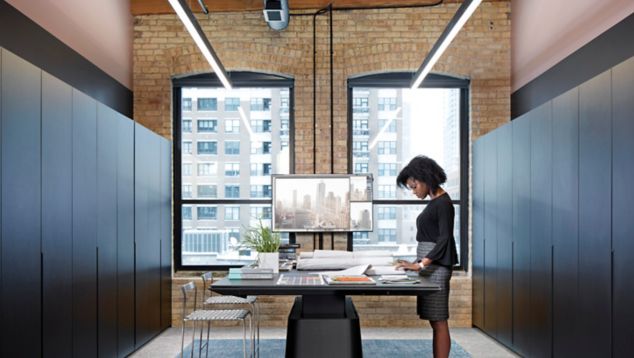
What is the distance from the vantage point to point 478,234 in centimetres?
660

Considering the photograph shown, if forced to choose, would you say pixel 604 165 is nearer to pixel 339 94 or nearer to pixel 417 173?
pixel 417 173

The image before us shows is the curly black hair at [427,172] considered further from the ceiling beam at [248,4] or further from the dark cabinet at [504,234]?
the ceiling beam at [248,4]

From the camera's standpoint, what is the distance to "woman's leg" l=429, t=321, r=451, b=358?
159 inches

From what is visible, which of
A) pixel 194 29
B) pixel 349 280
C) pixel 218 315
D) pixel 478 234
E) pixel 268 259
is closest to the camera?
pixel 349 280

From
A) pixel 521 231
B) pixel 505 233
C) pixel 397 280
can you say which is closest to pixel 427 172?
pixel 397 280

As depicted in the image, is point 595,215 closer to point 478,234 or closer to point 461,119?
point 478,234

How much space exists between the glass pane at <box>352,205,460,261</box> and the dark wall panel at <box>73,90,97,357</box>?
3.51 metres

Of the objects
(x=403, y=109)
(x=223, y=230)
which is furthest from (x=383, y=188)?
(x=223, y=230)

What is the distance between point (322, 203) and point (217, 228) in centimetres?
144

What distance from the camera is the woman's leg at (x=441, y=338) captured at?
403 centimetres

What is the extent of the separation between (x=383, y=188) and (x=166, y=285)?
298 cm

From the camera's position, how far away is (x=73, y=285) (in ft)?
13.3

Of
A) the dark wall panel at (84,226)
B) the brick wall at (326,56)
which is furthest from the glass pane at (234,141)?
the dark wall panel at (84,226)

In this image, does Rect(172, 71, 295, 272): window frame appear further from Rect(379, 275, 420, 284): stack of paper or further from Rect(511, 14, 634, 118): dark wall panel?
Rect(379, 275, 420, 284): stack of paper
